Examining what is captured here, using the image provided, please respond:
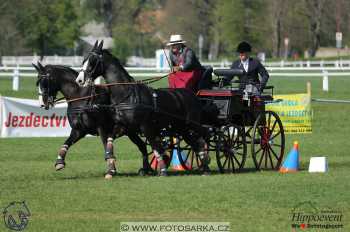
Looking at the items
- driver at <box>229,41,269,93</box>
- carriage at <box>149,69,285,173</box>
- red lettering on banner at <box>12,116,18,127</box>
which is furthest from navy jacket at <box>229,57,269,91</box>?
red lettering on banner at <box>12,116,18,127</box>

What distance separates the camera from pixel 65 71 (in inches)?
631

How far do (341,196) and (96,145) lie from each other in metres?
11.4

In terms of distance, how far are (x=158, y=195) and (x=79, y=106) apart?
309cm

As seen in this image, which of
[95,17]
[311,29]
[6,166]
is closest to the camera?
[6,166]

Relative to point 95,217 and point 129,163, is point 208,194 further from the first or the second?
point 129,163

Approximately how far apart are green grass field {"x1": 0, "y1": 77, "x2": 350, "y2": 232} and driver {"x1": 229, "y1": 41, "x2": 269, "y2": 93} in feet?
5.23

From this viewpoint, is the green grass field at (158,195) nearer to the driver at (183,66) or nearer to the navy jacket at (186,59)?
the driver at (183,66)

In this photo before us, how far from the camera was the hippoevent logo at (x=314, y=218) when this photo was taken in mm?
10797

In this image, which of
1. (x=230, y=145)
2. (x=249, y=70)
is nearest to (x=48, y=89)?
(x=230, y=145)

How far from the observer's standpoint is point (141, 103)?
50.1ft

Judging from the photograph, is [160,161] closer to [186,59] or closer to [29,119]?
[186,59]

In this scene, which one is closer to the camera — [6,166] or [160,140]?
[160,140]

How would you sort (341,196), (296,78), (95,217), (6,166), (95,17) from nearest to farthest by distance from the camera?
(95,217), (341,196), (6,166), (296,78), (95,17)

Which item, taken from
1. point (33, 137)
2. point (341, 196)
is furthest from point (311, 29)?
point (341, 196)
